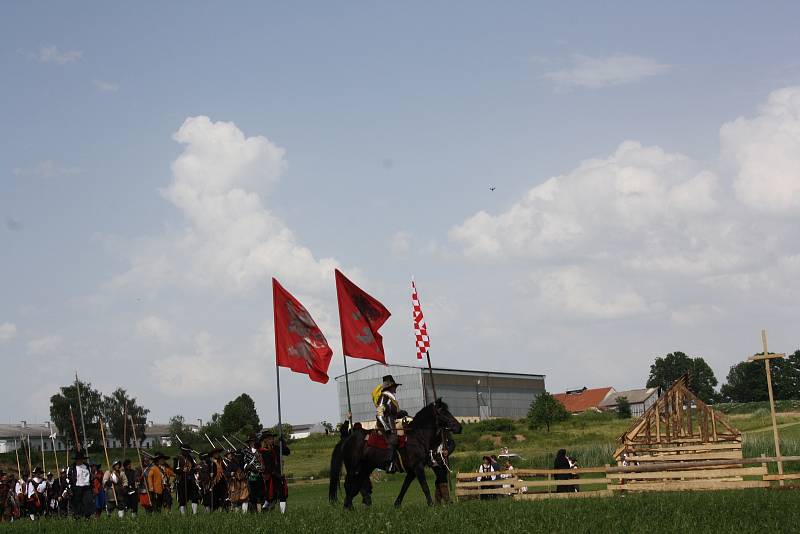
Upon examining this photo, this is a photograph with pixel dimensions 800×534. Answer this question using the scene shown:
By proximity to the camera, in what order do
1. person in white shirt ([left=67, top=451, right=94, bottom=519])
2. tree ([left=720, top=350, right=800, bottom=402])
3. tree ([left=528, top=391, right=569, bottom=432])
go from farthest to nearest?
tree ([left=720, top=350, right=800, bottom=402])
tree ([left=528, top=391, right=569, bottom=432])
person in white shirt ([left=67, top=451, right=94, bottom=519])

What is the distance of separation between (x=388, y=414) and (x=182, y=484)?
1030cm

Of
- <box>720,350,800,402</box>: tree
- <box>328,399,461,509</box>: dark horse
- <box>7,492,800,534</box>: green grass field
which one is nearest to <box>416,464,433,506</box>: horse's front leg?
<box>328,399,461,509</box>: dark horse

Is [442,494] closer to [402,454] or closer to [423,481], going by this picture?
[402,454]

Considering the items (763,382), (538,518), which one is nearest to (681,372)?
(763,382)

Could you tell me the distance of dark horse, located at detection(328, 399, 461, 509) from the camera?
23766mm

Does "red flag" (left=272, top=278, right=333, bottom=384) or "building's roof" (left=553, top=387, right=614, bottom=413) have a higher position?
"red flag" (left=272, top=278, right=333, bottom=384)

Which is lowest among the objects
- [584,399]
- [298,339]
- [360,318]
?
[584,399]

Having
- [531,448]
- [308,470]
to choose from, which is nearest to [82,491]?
[308,470]

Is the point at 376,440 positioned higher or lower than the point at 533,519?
higher

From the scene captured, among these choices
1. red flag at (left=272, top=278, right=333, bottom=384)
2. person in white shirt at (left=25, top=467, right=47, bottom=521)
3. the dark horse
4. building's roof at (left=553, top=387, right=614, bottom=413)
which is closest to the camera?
the dark horse

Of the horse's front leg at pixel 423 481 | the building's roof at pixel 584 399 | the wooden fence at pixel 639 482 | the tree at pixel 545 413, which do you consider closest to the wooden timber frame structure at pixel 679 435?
the wooden fence at pixel 639 482

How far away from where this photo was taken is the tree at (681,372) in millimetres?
183125

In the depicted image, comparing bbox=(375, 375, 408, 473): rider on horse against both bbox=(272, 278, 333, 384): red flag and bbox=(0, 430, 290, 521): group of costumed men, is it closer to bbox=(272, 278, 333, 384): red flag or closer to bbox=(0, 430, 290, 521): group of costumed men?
bbox=(0, 430, 290, 521): group of costumed men

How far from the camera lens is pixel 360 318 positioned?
27891 mm
